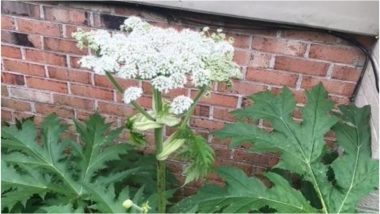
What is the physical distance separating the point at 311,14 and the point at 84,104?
3.76 feet

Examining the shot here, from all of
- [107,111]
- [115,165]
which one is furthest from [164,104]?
[107,111]

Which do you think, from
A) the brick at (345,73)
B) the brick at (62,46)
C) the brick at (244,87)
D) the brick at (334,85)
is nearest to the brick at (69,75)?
the brick at (62,46)

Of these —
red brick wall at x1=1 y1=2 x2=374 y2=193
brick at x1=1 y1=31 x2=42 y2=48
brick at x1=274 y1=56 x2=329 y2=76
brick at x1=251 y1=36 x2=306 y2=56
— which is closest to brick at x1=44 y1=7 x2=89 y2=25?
red brick wall at x1=1 y1=2 x2=374 y2=193

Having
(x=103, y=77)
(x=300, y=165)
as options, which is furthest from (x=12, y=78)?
(x=300, y=165)

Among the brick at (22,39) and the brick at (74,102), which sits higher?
the brick at (22,39)

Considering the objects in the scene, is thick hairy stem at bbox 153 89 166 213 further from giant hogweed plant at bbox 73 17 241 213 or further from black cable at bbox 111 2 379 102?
black cable at bbox 111 2 379 102

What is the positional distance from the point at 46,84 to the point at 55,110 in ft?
0.49

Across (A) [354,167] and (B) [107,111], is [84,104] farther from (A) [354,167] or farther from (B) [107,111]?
(A) [354,167]

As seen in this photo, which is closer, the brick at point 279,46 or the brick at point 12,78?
the brick at point 279,46

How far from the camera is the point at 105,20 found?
1.98 m

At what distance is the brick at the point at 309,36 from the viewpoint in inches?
72.5

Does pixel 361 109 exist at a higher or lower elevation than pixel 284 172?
higher

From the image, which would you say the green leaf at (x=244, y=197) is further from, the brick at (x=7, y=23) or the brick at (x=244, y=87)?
the brick at (x=7, y=23)

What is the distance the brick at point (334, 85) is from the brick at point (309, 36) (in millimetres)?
181
